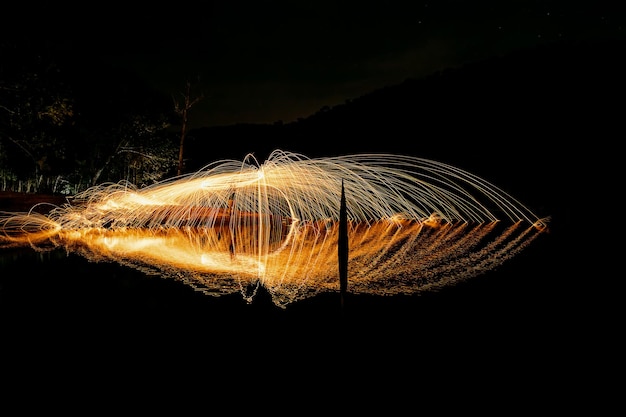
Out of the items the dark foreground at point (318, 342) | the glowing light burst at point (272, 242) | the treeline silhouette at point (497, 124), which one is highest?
the treeline silhouette at point (497, 124)

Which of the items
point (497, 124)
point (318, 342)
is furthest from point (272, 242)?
point (497, 124)

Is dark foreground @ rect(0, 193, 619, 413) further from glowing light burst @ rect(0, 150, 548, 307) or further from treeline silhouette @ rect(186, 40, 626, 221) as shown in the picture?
treeline silhouette @ rect(186, 40, 626, 221)

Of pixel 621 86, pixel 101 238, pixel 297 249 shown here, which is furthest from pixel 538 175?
pixel 101 238

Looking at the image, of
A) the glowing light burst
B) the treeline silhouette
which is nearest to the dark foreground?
the glowing light burst

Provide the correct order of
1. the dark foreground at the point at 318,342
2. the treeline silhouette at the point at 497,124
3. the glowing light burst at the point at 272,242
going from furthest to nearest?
1. the treeline silhouette at the point at 497,124
2. the glowing light burst at the point at 272,242
3. the dark foreground at the point at 318,342

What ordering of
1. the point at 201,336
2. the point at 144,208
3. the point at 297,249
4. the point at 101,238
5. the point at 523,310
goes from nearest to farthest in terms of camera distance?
the point at 201,336, the point at 523,310, the point at 297,249, the point at 101,238, the point at 144,208

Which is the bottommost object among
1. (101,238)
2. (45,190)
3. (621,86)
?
(101,238)

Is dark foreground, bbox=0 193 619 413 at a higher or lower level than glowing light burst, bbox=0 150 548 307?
lower

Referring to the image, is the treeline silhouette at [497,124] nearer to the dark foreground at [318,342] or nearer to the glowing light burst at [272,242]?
the glowing light burst at [272,242]

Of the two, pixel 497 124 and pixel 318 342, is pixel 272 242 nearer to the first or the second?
pixel 318 342

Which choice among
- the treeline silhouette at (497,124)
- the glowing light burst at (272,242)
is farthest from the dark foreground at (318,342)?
the treeline silhouette at (497,124)

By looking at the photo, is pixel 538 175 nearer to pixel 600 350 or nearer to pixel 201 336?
pixel 600 350
